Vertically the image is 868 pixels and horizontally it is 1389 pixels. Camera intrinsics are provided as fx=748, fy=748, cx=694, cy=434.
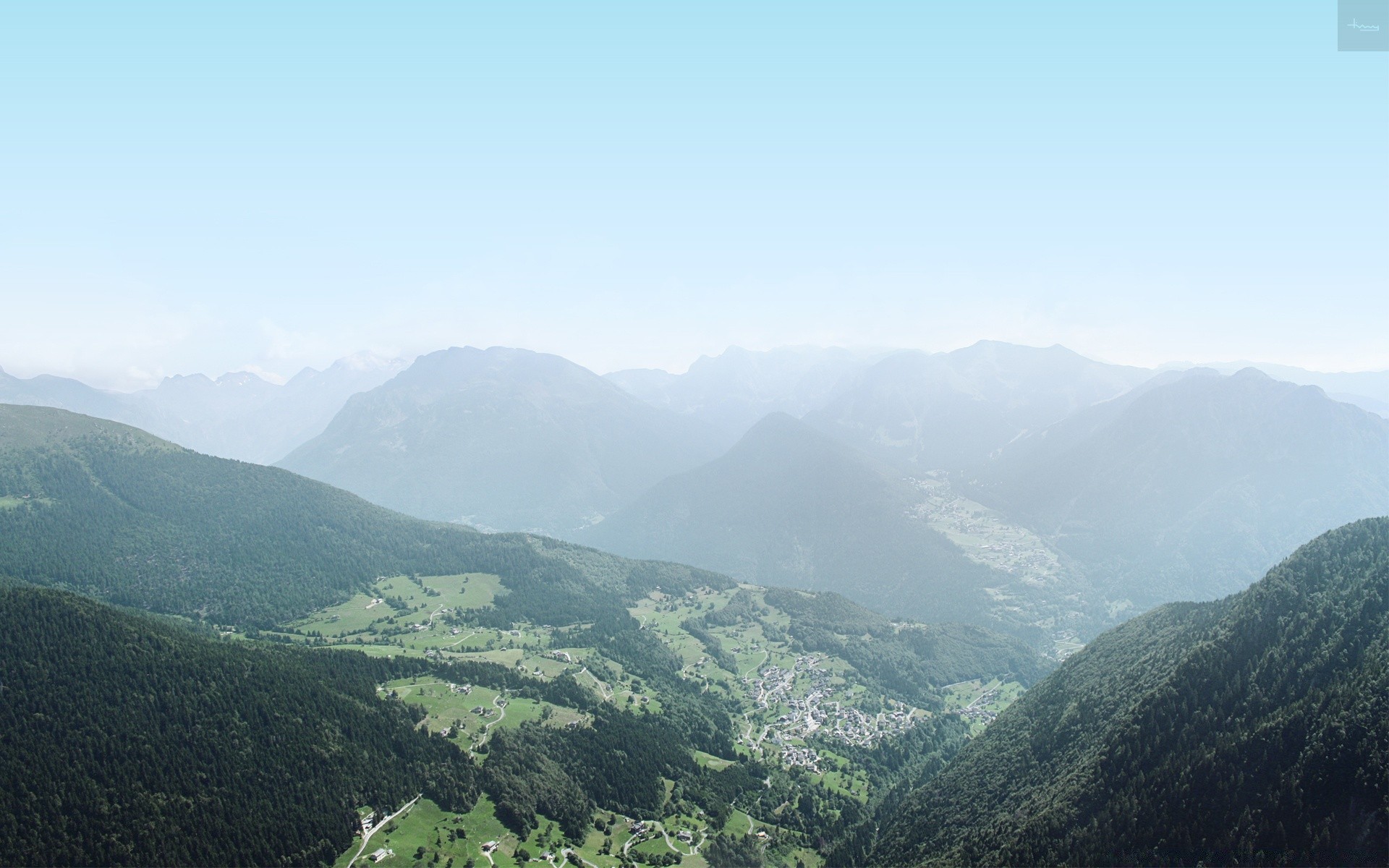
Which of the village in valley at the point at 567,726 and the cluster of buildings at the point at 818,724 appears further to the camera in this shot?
the cluster of buildings at the point at 818,724

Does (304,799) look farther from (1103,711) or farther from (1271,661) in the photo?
(1271,661)

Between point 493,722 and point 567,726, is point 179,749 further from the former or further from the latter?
point 567,726

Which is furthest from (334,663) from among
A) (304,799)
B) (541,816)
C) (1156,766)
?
(1156,766)

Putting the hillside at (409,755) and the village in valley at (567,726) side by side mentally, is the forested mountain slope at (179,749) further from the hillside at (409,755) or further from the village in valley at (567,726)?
the village in valley at (567,726)

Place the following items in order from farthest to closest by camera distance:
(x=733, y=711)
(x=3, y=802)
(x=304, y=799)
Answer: (x=733, y=711) < (x=304, y=799) < (x=3, y=802)

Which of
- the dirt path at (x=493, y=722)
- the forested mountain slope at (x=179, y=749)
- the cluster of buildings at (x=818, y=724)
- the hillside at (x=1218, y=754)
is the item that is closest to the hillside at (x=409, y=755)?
the forested mountain slope at (x=179, y=749)

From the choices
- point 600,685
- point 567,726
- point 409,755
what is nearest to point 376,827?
point 409,755
